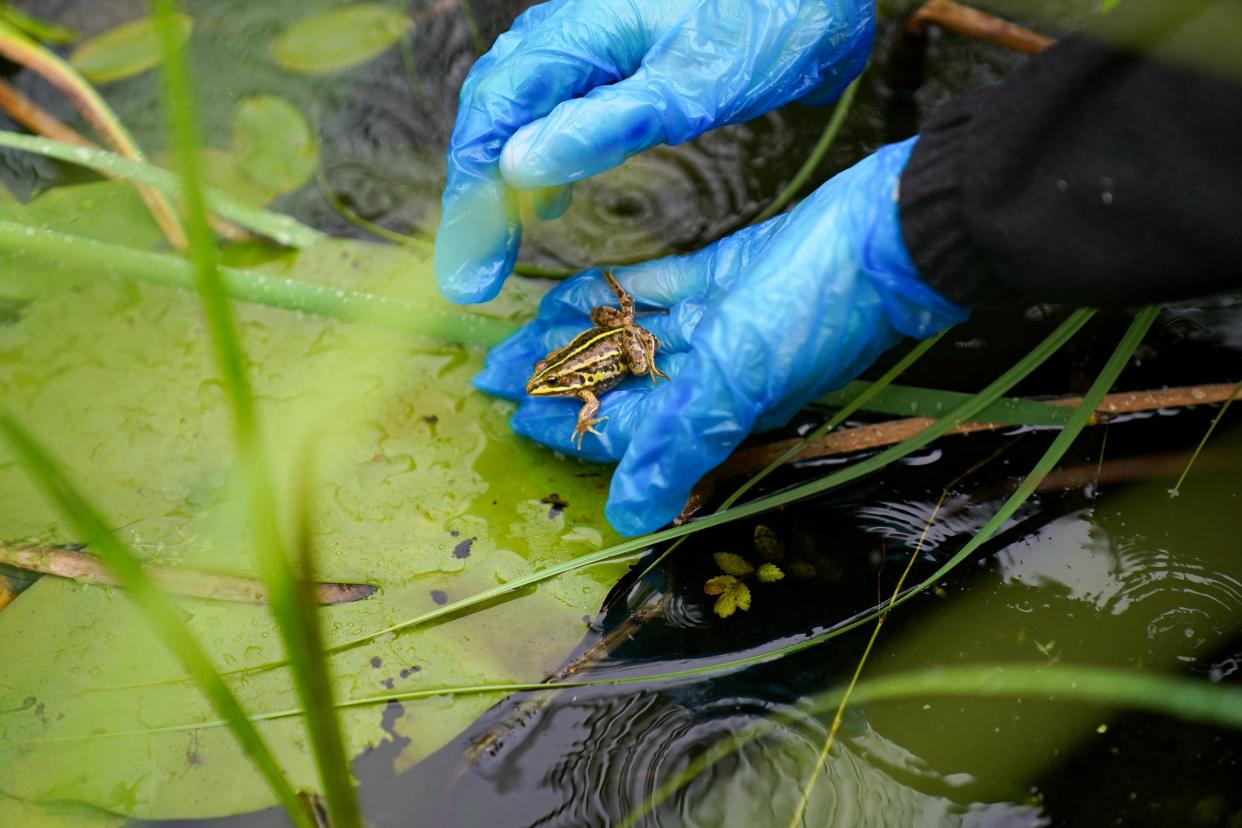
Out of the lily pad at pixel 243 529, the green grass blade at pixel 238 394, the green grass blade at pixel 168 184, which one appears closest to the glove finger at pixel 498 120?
the lily pad at pixel 243 529

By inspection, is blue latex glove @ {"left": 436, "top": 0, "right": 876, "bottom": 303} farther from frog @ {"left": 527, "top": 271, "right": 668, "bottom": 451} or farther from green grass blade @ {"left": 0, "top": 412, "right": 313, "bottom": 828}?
green grass blade @ {"left": 0, "top": 412, "right": 313, "bottom": 828}

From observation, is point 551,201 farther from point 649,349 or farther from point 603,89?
point 649,349

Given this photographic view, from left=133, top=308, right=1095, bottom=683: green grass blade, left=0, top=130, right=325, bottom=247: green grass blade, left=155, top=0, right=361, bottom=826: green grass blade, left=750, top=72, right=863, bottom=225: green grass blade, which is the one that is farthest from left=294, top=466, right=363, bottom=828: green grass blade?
left=750, top=72, right=863, bottom=225: green grass blade

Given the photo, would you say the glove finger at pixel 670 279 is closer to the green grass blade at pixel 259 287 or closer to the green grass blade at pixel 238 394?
the green grass blade at pixel 259 287

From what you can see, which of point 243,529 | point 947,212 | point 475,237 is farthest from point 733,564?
point 243,529

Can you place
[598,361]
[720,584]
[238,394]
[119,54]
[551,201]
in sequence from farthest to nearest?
[119,54] → [551,201] → [598,361] → [720,584] → [238,394]

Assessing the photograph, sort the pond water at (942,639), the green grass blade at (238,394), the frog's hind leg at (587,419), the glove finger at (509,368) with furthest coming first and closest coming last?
the glove finger at (509,368) < the frog's hind leg at (587,419) < the pond water at (942,639) < the green grass blade at (238,394)

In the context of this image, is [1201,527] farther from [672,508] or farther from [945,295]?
[672,508]
